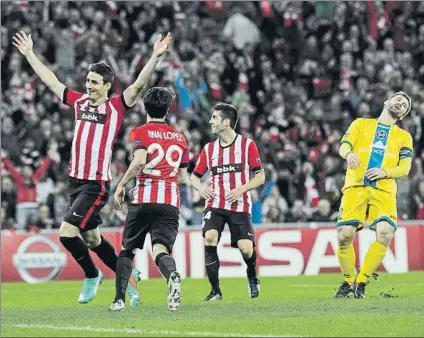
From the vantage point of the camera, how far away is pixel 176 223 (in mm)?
11344

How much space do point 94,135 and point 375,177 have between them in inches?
117

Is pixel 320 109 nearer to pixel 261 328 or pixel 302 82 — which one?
pixel 302 82

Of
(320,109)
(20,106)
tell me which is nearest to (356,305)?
(20,106)

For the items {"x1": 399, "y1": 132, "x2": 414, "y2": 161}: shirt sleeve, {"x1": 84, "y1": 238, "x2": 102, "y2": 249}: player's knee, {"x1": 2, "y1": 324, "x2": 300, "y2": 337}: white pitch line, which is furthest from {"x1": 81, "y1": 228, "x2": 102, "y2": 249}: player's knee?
{"x1": 399, "y1": 132, "x2": 414, "y2": 161}: shirt sleeve

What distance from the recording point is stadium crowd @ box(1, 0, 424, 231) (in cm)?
2270

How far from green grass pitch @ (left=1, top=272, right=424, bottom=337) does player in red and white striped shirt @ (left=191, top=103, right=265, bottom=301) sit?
0.48 meters

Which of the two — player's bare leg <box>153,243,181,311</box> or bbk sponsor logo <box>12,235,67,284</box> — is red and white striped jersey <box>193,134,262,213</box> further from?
bbk sponsor logo <box>12,235,67,284</box>

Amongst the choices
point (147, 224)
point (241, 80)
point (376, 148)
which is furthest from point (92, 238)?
point (241, 80)

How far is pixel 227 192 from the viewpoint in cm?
1338

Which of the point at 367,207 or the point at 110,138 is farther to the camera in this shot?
the point at 367,207

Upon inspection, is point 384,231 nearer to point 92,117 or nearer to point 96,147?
point 96,147

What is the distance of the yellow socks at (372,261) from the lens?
41.6 ft


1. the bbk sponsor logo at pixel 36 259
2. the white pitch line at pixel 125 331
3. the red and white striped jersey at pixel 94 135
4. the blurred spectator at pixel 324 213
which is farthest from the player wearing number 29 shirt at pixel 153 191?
the blurred spectator at pixel 324 213

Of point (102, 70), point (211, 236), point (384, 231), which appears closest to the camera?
point (102, 70)
